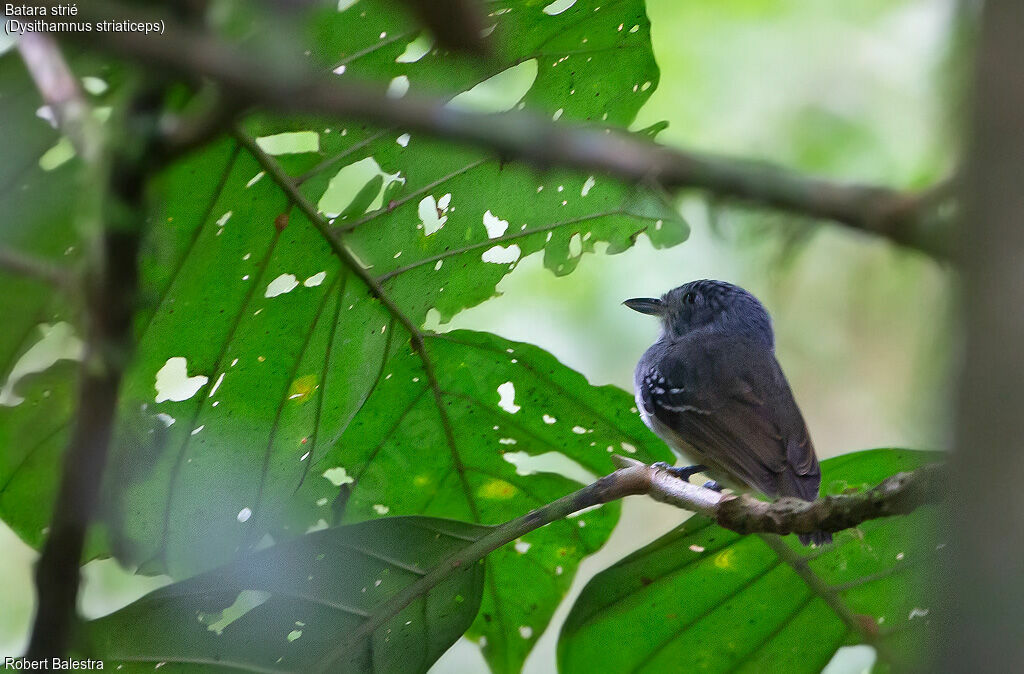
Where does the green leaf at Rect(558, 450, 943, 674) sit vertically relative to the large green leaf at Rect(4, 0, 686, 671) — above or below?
below

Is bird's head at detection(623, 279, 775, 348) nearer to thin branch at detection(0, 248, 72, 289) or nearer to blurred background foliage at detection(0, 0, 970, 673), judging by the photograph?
blurred background foliage at detection(0, 0, 970, 673)

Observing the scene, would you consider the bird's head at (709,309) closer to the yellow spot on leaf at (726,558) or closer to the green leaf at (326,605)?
the yellow spot on leaf at (726,558)

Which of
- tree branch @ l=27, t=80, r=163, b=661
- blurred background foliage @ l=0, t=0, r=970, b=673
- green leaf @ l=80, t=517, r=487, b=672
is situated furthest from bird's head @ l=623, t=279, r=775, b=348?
tree branch @ l=27, t=80, r=163, b=661

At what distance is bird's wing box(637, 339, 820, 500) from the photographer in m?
3.46

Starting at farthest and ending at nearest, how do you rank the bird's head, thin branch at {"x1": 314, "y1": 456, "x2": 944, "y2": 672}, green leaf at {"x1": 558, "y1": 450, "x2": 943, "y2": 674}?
the bird's head → green leaf at {"x1": 558, "y1": 450, "x2": 943, "y2": 674} → thin branch at {"x1": 314, "y1": 456, "x2": 944, "y2": 672}

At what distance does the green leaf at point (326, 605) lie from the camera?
2.39 metres

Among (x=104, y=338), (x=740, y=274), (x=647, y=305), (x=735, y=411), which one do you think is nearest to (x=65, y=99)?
(x=104, y=338)

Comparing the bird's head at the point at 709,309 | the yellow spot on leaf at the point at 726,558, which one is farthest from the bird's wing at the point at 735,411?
the yellow spot on leaf at the point at 726,558

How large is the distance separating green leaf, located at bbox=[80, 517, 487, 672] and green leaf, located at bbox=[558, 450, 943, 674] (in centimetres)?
46

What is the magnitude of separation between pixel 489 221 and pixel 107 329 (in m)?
1.83

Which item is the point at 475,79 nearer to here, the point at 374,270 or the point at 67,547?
the point at 374,270

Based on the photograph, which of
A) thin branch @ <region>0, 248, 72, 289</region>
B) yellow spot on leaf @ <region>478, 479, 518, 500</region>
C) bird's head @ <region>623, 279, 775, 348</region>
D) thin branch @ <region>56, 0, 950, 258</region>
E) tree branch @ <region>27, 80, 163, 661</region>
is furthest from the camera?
bird's head @ <region>623, 279, 775, 348</region>

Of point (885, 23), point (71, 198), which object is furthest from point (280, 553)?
point (885, 23)

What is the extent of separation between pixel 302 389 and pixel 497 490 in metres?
0.68
